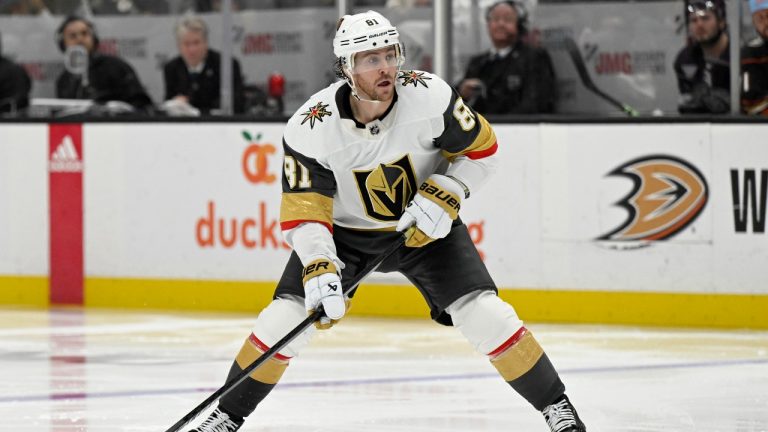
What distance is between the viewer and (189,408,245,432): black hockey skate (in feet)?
13.0

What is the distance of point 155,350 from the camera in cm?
611

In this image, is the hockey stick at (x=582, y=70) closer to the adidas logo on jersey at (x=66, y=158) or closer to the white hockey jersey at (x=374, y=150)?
the adidas logo on jersey at (x=66, y=158)

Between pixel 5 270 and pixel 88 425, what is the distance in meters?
3.60

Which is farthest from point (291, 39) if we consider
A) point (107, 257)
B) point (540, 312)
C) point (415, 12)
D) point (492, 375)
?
point (492, 375)

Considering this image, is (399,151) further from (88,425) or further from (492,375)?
(492,375)

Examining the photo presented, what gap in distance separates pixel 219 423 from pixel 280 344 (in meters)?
0.30

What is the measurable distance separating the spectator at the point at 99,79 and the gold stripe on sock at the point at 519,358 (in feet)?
14.9

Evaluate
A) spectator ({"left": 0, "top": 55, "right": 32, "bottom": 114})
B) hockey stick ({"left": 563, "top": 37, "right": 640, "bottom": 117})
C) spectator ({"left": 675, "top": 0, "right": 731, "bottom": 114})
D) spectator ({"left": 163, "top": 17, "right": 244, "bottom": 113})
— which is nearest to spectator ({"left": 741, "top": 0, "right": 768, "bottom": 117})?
spectator ({"left": 675, "top": 0, "right": 731, "bottom": 114})

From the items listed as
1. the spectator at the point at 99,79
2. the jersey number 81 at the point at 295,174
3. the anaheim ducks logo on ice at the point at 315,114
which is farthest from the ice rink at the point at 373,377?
the spectator at the point at 99,79

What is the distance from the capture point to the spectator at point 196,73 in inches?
305

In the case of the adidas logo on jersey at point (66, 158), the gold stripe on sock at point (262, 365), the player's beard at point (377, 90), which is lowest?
the gold stripe on sock at point (262, 365)

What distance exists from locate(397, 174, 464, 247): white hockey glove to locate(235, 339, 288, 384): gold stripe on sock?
0.45m

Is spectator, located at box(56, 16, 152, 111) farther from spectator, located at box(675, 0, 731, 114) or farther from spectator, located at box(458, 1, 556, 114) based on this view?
spectator, located at box(675, 0, 731, 114)

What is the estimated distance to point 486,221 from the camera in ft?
Answer: 22.9
